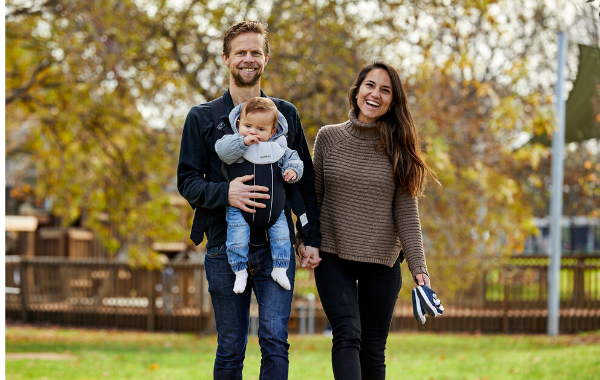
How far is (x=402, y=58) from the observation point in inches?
408

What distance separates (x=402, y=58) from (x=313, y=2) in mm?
1676

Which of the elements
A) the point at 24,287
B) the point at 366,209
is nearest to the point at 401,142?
the point at 366,209

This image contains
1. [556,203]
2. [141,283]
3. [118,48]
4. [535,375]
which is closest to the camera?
[535,375]

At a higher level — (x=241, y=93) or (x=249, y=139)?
(x=241, y=93)

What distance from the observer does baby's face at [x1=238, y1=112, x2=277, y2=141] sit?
3150 mm

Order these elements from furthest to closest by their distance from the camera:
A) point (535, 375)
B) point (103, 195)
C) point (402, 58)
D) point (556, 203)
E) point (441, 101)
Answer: point (556, 203), point (441, 101), point (103, 195), point (402, 58), point (535, 375)

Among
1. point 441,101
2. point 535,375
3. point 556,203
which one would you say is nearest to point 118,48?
point 441,101

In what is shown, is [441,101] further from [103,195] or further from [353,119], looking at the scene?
[353,119]

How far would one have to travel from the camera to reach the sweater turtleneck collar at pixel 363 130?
3.79m

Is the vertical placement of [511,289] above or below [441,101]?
below

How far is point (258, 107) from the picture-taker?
316 cm

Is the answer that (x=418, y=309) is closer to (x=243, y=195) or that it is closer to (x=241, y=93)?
(x=243, y=195)

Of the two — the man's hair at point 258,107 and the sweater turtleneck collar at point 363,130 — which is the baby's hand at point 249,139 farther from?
the sweater turtleneck collar at point 363,130

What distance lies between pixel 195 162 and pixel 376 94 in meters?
1.08
